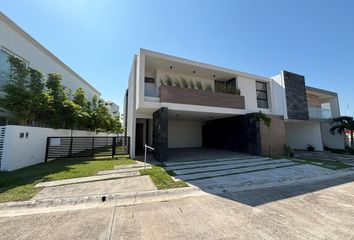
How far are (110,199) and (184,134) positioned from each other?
482 inches

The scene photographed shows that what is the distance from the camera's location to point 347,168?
8.12m

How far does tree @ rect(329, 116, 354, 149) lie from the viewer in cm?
1456

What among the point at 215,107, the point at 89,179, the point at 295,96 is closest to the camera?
the point at 89,179

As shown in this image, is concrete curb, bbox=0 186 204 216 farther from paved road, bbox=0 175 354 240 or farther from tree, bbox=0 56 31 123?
tree, bbox=0 56 31 123

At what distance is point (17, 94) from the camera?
8250mm

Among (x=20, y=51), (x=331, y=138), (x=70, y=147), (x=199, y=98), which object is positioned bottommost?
(x=70, y=147)

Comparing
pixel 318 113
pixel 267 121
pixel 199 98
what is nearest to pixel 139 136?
pixel 199 98

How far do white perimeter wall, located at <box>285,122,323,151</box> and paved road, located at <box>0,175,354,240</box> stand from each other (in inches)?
582

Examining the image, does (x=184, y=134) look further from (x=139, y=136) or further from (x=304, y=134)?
(x=304, y=134)

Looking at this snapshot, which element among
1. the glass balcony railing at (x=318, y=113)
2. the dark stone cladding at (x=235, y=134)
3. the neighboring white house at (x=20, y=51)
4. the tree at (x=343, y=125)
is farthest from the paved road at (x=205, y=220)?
the tree at (x=343, y=125)

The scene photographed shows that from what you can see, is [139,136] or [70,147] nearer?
[70,147]

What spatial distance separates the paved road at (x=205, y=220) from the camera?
2.72m

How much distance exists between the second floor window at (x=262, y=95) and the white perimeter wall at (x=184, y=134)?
6272 mm

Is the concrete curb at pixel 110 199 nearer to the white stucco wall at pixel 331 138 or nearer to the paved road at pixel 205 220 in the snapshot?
the paved road at pixel 205 220
